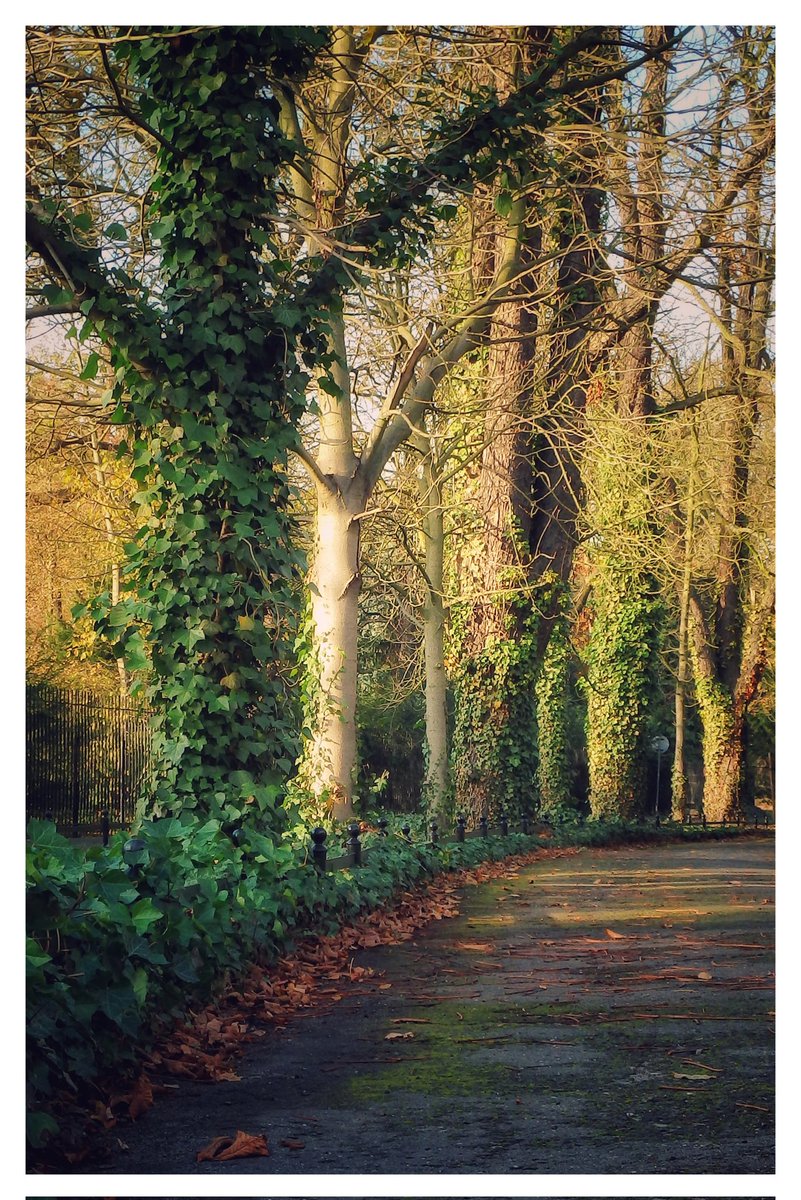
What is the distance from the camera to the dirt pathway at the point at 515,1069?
11.1 feet

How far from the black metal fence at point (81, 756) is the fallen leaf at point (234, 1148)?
9.53 meters

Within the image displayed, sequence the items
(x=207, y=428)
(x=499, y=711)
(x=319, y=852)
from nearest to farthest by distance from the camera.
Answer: (x=207, y=428) < (x=319, y=852) < (x=499, y=711)

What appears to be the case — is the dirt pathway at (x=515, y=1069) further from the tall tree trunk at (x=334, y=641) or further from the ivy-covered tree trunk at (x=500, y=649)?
the ivy-covered tree trunk at (x=500, y=649)

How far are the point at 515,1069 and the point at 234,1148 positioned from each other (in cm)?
129

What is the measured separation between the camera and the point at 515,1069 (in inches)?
170

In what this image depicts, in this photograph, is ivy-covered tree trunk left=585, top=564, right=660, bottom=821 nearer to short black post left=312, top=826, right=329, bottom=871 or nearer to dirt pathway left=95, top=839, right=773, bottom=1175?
dirt pathway left=95, top=839, right=773, bottom=1175

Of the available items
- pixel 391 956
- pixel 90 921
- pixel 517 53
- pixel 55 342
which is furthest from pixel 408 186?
pixel 90 921

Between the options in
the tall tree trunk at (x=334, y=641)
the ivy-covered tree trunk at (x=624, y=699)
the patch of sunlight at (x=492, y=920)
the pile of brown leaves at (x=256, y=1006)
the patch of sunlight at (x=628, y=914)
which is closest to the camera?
the pile of brown leaves at (x=256, y=1006)

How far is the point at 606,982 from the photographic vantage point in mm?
6070

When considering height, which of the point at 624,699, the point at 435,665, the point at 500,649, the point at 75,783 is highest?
the point at 500,649

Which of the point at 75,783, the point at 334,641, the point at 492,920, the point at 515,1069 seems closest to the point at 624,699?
the point at 75,783

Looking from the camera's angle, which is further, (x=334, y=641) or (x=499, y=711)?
(x=499, y=711)

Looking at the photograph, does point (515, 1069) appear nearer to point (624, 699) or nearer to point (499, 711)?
point (499, 711)

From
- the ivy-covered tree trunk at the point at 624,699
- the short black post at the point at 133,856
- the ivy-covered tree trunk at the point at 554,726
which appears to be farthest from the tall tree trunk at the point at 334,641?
the ivy-covered tree trunk at the point at 624,699
